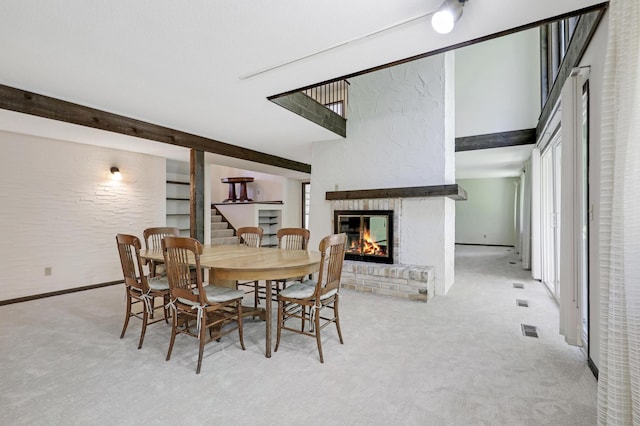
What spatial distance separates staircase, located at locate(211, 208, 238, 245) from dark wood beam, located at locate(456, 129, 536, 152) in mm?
5280

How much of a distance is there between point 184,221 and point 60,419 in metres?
5.04

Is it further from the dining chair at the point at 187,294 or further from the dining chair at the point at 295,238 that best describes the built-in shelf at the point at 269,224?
the dining chair at the point at 187,294

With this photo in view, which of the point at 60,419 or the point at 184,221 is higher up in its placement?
the point at 184,221

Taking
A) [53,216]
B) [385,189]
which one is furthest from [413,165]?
[53,216]

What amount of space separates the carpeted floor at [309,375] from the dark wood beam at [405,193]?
1.50m

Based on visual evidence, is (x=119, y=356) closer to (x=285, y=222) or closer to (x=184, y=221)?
(x=184, y=221)

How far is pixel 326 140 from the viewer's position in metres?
4.96

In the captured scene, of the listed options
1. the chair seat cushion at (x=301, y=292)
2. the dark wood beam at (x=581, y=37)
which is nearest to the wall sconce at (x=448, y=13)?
the dark wood beam at (x=581, y=37)

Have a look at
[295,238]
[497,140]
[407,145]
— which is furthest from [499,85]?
[295,238]

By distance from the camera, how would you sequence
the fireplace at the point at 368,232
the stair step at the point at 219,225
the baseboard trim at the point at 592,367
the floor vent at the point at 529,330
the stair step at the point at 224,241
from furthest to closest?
the stair step at the point at 219,225 < the stair step at the point at 224,241 < the fireplace at the point at 368,232 < the floor vent at the point at 529,330 < the baseboard trim at the point at 592,367

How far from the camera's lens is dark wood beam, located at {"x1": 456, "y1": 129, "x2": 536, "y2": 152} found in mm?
5273

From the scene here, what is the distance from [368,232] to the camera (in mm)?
4637

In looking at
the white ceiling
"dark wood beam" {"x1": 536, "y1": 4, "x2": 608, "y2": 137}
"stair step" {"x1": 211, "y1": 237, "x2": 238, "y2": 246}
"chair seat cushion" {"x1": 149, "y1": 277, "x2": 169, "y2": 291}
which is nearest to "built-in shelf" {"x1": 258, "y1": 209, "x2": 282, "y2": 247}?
"stair step" {"x1": 211, "y1": 237, "x2": 238, "y2": 246}

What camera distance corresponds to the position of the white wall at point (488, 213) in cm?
962
